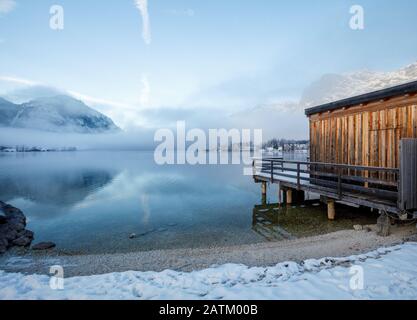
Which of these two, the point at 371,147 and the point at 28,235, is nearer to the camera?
the point at 371,147

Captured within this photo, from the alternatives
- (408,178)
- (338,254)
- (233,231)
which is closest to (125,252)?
(233,231)

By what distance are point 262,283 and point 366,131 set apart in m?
9.01

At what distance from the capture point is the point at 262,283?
17.2 feet

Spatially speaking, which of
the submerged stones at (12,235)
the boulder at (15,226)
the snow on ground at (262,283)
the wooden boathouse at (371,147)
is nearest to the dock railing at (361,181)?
the wooden boathouse at (371,147)

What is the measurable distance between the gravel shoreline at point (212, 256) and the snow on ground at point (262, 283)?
1048 millimetres

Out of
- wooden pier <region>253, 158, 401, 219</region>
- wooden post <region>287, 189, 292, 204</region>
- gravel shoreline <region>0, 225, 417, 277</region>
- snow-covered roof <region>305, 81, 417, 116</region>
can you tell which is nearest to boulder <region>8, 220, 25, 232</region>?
gravel shoreline <region>0, 225, 417, 277</region>

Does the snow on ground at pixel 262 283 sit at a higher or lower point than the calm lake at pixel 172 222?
higher

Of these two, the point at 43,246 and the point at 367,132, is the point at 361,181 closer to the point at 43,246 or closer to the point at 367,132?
the point at 367,132

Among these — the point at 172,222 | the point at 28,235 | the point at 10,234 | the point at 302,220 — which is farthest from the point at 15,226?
the point at 302,220

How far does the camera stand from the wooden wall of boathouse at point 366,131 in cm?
916

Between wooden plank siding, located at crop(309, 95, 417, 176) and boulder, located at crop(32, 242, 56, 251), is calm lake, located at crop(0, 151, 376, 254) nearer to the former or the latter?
boulder, located at crop(32, 242, 56, 251)

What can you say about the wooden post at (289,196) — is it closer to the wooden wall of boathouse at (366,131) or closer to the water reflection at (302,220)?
the water reflection at (302,220)

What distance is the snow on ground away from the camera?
4.63m

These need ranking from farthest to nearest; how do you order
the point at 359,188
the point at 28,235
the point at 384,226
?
the point at 28,235 < the point at 359,188 < the point at 384,226
